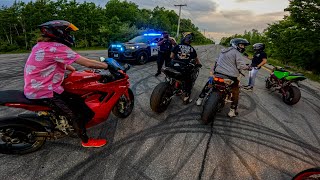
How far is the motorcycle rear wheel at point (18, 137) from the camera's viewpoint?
301 centimetres

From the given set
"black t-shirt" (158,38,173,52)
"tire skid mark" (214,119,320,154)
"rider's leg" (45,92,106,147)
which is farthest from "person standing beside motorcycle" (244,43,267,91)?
"rider's leg" (45,92,106,147)

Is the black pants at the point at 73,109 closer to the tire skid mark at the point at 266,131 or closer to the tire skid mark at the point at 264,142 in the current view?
the tire skid mark at the point at 264,142

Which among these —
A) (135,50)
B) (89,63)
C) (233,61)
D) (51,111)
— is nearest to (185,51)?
Result: (233,61)

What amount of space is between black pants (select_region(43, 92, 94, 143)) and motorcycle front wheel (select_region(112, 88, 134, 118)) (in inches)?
40.4

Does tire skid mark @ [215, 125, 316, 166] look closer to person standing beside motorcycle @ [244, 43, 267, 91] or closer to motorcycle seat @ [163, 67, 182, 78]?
motorcycle seat @ [163, 67, 182, 78]

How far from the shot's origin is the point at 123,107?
15.4 feet

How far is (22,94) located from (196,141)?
294 cm

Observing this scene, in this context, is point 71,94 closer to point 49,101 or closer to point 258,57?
point 49,101

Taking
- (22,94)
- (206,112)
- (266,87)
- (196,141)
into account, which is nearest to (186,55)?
(206,112)

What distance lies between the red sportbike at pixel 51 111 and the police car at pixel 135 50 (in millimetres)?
7536

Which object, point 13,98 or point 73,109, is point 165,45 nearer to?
point 73,109

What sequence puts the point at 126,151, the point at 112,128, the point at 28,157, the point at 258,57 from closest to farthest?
the point at 28,157, the point at 126,151, the point at 112,128, the point at 258,57

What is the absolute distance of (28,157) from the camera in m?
3.29

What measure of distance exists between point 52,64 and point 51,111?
0.73 meters
